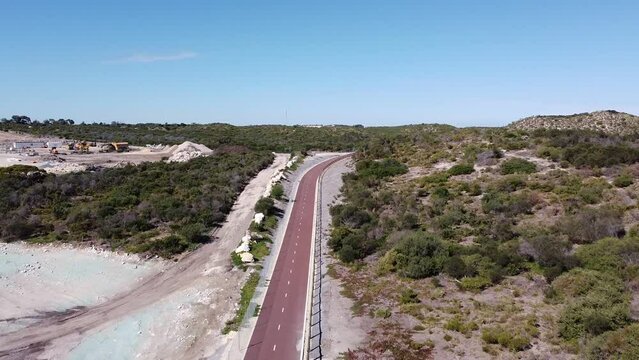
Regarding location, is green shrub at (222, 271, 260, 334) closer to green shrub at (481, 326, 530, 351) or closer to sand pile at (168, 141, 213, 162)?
green shrub at (481, 326, 530, 351)

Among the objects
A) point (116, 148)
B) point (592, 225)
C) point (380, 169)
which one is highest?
point (116, 148)

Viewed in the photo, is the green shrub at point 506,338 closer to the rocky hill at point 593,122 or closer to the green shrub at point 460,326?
the green shrub at point 460,326

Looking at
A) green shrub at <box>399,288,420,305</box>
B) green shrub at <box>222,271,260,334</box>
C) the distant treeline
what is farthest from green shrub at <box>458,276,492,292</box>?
the distant treeline

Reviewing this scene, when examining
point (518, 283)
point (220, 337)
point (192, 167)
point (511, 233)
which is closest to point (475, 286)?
point (518, 283)

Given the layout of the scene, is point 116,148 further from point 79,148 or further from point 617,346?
point 617,346

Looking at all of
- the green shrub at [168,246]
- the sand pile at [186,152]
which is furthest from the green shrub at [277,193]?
the sand pile at [186,152]

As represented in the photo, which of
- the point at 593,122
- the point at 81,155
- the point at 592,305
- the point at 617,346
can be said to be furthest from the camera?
the point at 81,155

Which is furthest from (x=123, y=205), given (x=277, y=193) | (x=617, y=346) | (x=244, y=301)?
(x=617, y=346)
